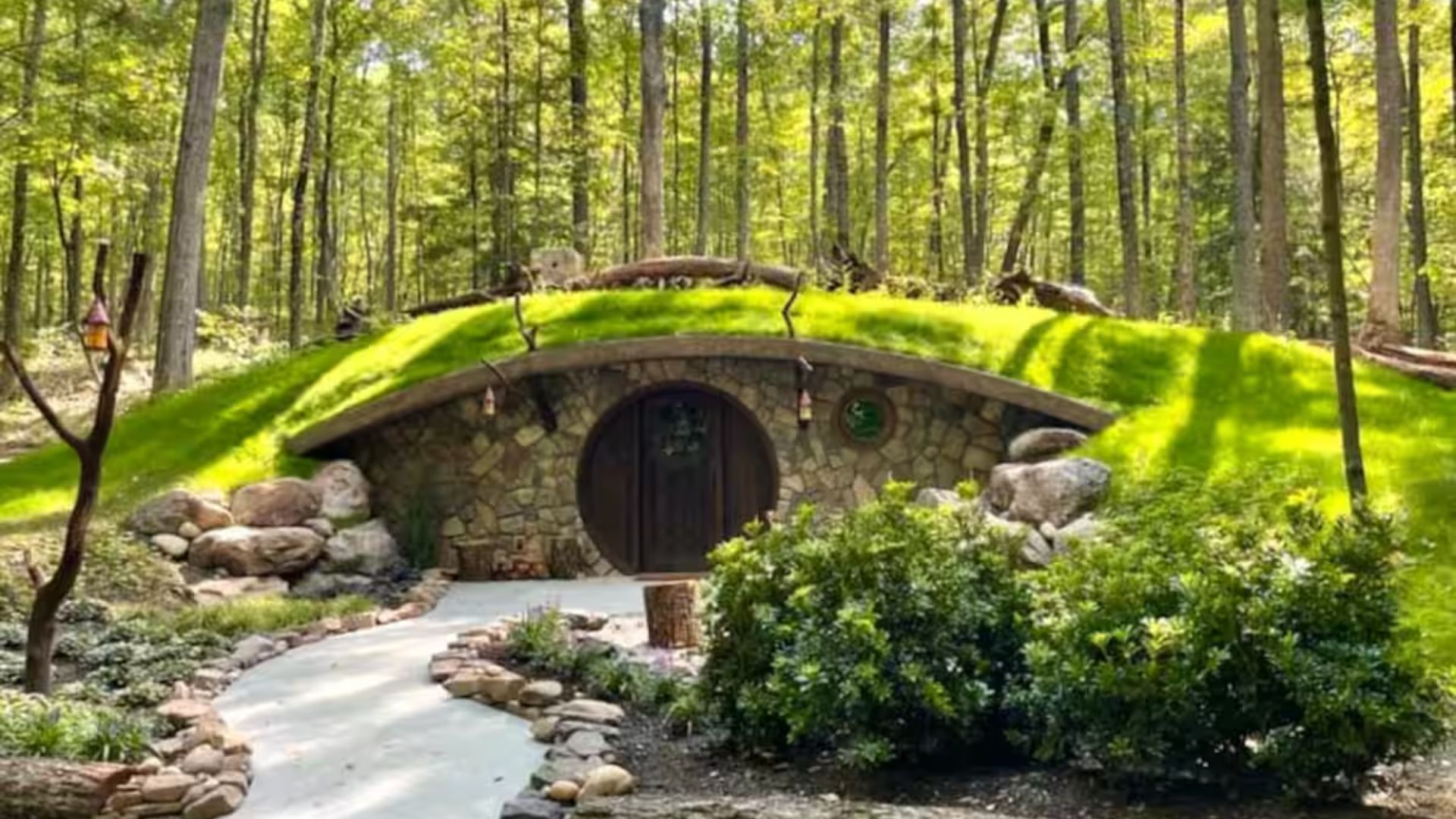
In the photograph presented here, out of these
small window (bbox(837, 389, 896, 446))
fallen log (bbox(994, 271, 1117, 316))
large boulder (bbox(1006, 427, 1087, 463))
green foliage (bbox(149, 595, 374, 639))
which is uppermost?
fallen log (bbox(994, 271, 1117, 316))

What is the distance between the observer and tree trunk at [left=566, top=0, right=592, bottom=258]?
17.1m

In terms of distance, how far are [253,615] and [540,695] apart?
3.05 metres

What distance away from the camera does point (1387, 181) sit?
997cm

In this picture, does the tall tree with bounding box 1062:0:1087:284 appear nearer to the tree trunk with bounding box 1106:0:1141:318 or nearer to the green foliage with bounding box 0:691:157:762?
the tree trunk with bounding box 1106:0:1141:318

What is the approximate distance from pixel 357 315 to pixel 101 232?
46.2ft

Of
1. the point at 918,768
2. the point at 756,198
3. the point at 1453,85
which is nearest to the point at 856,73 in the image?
the point at 756,198

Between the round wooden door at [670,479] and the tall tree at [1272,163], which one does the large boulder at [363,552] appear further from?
the tall tree at [1272,163]

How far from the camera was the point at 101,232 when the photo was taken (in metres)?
23.3

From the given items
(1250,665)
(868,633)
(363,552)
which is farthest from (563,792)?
(363,552)

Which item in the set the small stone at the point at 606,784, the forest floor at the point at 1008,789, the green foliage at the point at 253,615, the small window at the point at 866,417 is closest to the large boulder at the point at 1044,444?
the small window at the point at 866,417

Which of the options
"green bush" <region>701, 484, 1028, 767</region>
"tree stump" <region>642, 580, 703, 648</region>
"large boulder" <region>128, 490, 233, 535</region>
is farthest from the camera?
"large boulder" <region>128, 490, 233, 535</region>

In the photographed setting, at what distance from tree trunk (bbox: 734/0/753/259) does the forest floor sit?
14.4 m

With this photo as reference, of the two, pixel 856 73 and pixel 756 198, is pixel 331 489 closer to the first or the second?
pixel 856 73

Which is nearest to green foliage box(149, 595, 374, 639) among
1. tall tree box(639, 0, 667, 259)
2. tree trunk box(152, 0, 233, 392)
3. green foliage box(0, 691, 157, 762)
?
green foliage box(0, 691, 157, 762)
